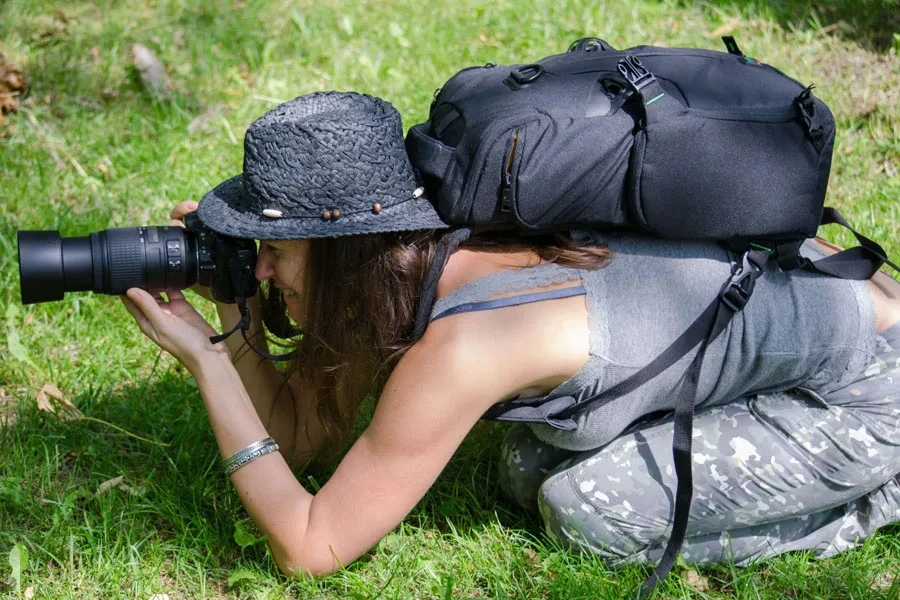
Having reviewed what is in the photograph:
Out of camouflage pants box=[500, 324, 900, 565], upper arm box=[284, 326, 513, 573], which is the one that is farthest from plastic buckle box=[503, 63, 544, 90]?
camouflage pants box=[500, 324, 900, 565]

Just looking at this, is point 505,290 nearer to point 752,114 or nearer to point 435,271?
point 435,271

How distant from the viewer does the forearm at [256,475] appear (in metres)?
2.15

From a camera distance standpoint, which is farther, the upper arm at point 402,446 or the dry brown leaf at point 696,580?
the dry brown leaf at point 696,580

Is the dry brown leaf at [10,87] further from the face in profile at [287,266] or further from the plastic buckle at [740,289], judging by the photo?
the plastic buckle at [740,289]

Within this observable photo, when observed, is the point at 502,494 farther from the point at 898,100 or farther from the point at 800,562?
the point at 898,100

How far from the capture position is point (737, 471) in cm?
221

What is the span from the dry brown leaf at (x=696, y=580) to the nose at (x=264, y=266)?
1123 mm

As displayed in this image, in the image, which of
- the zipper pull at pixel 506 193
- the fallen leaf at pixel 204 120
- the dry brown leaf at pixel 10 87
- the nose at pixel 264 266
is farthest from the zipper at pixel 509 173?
the dry brown leaf at pixel 10 87

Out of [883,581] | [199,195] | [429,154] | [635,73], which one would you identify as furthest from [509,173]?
[199,195]

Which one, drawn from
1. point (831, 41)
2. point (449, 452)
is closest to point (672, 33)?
point (831, 41)

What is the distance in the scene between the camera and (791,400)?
2.26 metres

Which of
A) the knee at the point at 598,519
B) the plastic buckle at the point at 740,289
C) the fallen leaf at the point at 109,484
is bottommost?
the fallen leaf at the point at 109,484

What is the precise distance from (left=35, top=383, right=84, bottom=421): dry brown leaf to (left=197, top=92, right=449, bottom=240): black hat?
100cm

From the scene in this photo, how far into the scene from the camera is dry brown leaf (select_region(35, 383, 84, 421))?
2.74 meters
